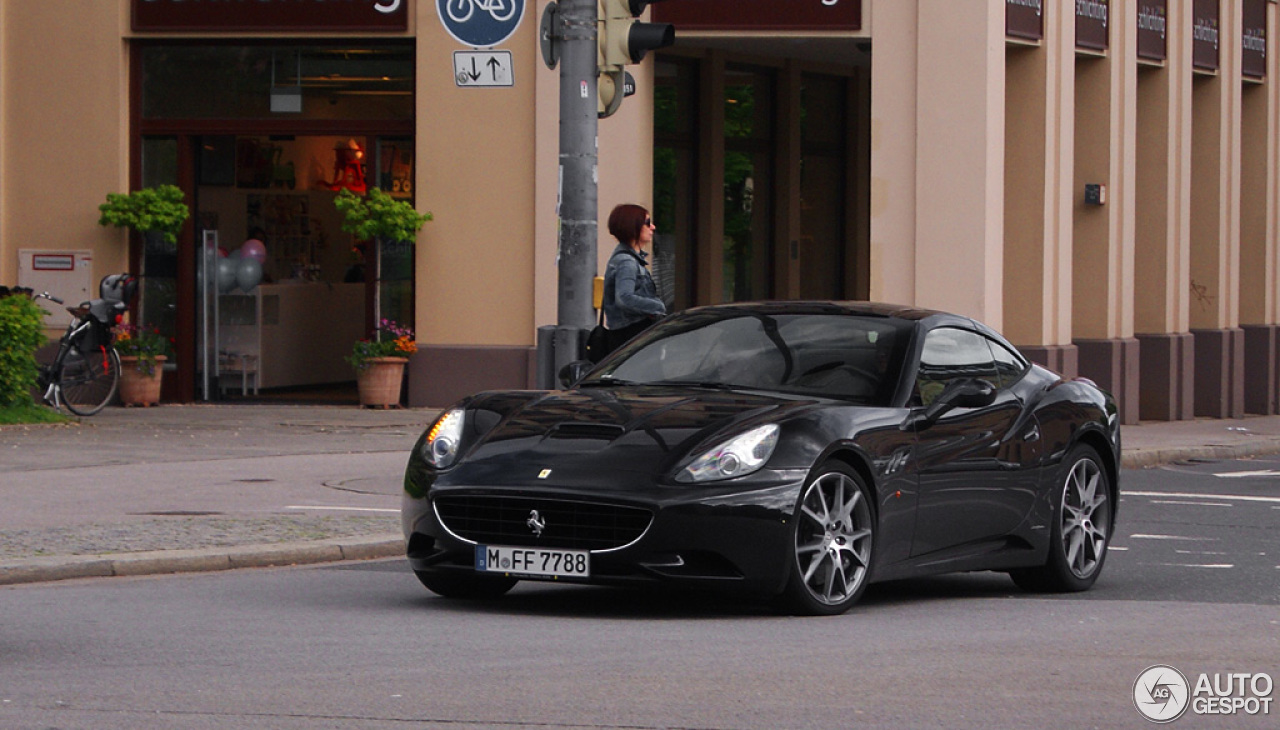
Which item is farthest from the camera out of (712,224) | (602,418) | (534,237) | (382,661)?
(712,224)

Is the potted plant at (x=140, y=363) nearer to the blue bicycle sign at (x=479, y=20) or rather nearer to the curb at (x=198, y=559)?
the blue bicycle sign at (x=479, y=20)

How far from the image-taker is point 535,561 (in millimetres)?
8039

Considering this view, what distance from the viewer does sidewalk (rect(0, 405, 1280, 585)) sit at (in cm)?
1032

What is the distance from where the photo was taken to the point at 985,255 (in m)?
20.9

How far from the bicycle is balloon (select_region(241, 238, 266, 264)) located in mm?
2093

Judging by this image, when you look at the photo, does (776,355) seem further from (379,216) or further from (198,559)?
(379,216)

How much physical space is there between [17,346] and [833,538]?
38.0ft

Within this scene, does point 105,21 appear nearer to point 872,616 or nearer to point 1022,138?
point 1022,138

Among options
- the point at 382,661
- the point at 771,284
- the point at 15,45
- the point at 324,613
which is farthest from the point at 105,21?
the point at 382,661

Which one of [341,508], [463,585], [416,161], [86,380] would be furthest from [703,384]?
[416,161]

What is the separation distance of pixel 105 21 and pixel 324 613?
1419cm

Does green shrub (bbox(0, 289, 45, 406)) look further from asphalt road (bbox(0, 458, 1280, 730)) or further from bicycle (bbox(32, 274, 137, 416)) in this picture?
asphalt road (bbox(0, 458, 1280, 730))

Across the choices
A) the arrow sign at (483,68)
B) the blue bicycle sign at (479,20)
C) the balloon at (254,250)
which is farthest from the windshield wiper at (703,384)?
the balloon at (254,250)

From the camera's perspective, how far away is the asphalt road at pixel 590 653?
6.10m
